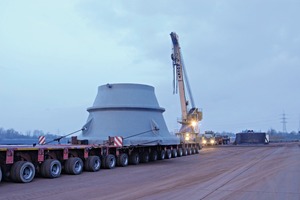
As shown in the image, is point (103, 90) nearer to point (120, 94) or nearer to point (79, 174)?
point (120, 94)

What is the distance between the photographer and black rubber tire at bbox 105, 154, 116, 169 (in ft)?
55.8

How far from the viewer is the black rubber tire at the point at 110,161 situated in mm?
17016

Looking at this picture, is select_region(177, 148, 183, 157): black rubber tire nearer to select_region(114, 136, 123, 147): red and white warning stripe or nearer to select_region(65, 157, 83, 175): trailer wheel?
select_region(114, 136, 123, 147): red and white warning stripe

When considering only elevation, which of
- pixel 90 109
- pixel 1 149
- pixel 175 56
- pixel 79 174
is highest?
pixel 175 56

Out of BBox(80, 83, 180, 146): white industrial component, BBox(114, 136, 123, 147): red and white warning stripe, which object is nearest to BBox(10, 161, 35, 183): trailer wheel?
BBox(114, 136, 123, 147): red and white warning stripe

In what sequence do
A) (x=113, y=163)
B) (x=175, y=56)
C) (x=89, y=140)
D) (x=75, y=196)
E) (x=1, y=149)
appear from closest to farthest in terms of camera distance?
(x=75, y=196) → (x=1, y=149) → (x=113, y=163) → (x=89, y=140) → (x=175, y=56)

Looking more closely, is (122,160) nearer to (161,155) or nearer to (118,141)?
(118,141)

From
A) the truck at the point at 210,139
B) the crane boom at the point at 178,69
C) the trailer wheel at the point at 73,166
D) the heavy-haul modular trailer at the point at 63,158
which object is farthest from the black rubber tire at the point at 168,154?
the truck at the point at 210,139

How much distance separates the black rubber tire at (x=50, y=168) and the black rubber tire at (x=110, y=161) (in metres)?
3.56

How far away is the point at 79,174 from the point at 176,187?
5.69 m

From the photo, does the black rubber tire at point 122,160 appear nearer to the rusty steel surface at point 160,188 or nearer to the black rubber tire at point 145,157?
the black rubber tire at point 145,157

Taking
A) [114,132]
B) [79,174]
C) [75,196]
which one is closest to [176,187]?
[75,196]

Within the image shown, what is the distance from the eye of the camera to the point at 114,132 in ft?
65.9

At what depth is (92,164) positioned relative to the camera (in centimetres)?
1573
